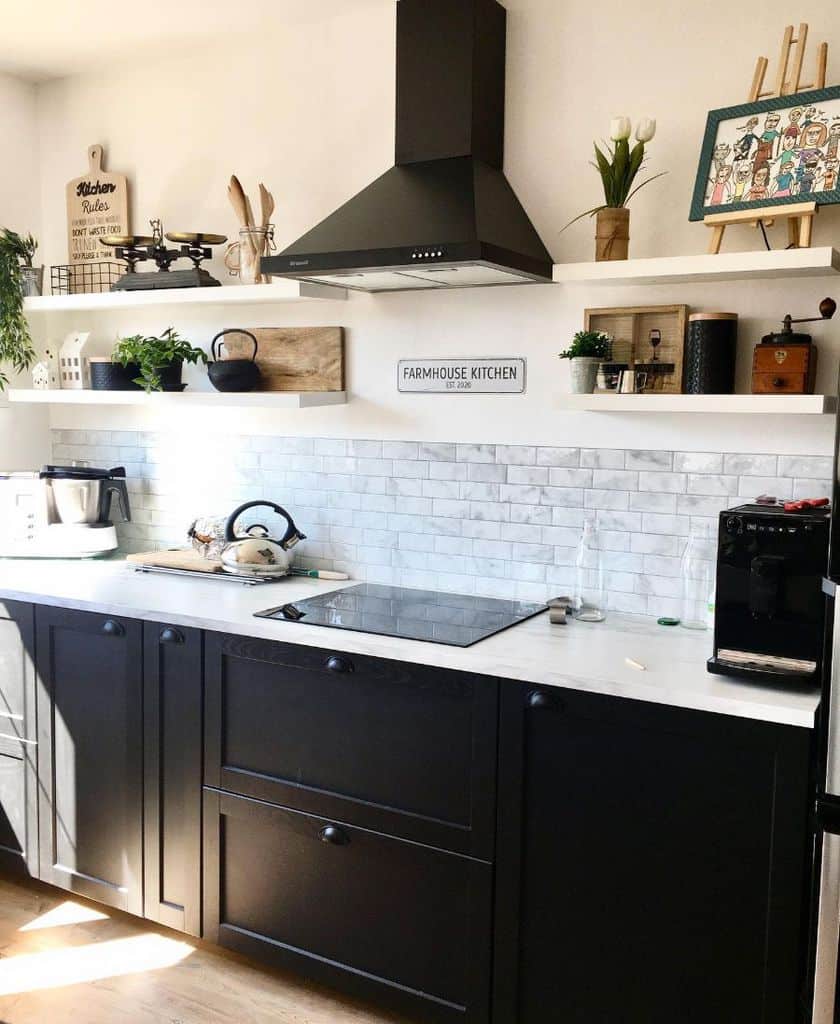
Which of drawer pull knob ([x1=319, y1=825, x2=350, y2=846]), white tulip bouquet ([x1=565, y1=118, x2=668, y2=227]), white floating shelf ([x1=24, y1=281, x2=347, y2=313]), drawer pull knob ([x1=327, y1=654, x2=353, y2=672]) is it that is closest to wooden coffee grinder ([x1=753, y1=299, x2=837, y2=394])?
white tulip bouquet ([x1=565, y1=118, x2=668, y2=227])

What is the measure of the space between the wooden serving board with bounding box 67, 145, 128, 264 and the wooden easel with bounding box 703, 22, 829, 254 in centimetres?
219

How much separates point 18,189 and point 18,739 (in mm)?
2034

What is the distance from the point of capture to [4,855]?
325cm

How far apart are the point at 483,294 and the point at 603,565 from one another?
87 centimetres

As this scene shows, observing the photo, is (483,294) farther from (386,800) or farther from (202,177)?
(386,800)

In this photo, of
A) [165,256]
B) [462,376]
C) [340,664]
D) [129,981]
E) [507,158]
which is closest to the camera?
[340,664]

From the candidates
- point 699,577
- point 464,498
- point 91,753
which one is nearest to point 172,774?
point 91,753

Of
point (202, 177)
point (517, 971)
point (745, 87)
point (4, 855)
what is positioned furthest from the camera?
point (202, 177)

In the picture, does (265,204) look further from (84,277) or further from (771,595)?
(771,595)

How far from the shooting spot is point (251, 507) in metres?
3.34

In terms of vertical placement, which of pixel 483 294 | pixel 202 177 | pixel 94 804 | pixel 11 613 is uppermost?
pixel 202 177

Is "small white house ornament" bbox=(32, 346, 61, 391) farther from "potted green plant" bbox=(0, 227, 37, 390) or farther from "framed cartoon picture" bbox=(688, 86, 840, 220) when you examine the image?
"framed cartoon picture" bbox=(688, 86, 840, 220)

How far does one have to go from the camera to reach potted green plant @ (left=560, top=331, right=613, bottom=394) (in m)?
2.68

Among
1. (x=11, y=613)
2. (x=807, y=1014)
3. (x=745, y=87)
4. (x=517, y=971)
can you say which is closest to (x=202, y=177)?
(x=11, y=613)
